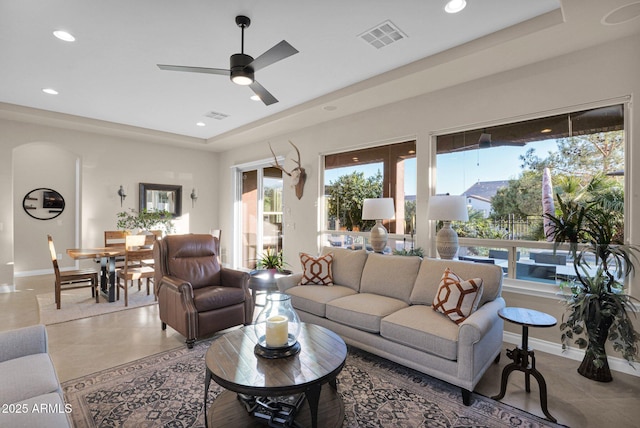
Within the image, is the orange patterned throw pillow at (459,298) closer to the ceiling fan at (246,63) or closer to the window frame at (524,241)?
the window frame at (524,241)

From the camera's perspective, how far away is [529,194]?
3.35 meters

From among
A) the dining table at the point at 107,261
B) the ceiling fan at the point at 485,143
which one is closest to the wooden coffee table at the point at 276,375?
the ceiling fan at the point at 485,143

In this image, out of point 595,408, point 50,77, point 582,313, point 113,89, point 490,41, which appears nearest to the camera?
point 595,408

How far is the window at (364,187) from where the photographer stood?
4281 millimetres

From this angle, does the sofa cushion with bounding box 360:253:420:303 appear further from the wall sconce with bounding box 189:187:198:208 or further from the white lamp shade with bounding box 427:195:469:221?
the wall sconce with bounding box 189:187:198:208

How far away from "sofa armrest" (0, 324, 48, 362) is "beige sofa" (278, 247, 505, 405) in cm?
213

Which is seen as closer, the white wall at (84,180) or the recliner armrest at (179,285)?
the recliner armrest at (179,285)

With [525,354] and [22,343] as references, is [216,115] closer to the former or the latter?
[22,343]

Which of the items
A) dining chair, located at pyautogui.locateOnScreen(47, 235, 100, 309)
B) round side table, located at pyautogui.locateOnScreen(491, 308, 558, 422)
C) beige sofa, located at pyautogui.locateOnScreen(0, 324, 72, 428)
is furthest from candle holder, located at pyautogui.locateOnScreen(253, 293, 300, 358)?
dining chair, located at pyautogui.locateOnScreen(47, 235, 100, 309)

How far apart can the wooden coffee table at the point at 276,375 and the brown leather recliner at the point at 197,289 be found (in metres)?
1.07

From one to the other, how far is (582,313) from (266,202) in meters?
5.39

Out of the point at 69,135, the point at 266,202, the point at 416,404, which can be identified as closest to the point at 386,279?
the point at 416,404

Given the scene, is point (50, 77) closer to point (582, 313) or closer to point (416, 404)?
point (416, 404)

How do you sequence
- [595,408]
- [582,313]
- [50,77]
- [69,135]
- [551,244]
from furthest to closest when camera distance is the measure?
1. [69,135]
2. [50,77]
3. [551,244]
4. [582,313]
5. [595,408]
